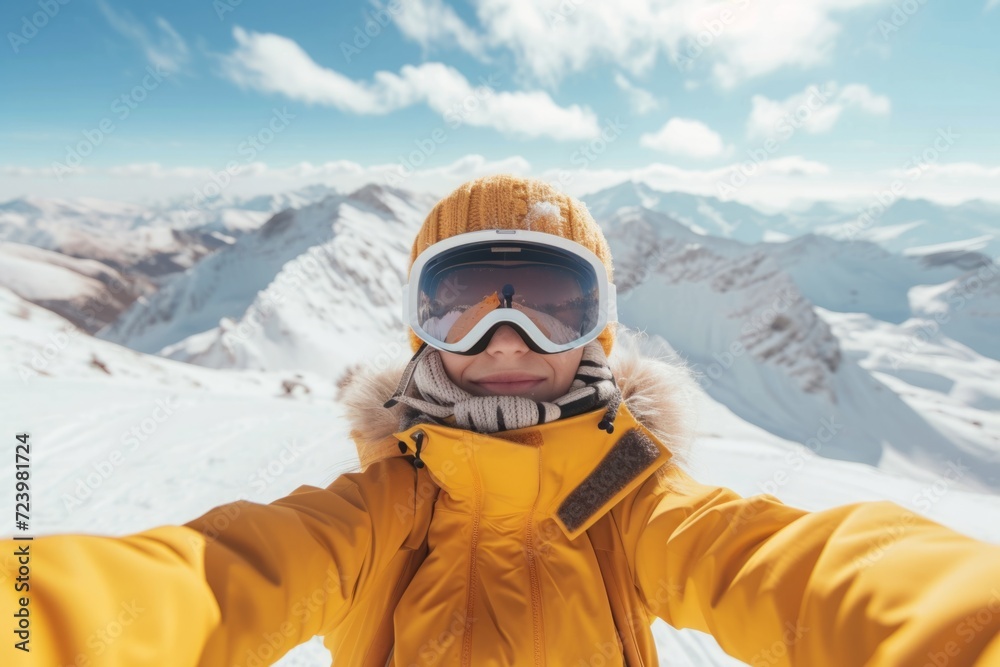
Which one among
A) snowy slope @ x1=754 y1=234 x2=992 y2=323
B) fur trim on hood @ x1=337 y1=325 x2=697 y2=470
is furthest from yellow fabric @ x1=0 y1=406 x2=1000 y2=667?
snowy slope @ x1=754 y1=234 x2=992 y2=323

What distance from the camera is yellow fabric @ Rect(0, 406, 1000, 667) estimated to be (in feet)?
2.46

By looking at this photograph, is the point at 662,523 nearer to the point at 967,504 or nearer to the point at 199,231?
the point at 967,504

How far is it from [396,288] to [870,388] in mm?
47110

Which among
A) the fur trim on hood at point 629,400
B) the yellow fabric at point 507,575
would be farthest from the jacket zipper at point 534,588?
the fur trim on hood at point 629,400

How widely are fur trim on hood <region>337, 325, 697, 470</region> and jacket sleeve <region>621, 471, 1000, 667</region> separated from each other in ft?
1.20

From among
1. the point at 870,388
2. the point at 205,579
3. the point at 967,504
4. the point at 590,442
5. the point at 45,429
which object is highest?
the point at 590,442

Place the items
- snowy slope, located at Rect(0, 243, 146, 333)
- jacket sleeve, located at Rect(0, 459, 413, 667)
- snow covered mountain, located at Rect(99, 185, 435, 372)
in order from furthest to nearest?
snowy slope, located at Rect(0, 243, 146, 333) < snow covered mountain, located at Rect(99, 185, 435, 372) < jacket sleeve, located at Rect(0, 459, 413, 667)

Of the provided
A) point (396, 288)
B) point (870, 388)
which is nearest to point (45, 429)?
point (396, 288)

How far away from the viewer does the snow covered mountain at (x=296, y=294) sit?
1141 inches

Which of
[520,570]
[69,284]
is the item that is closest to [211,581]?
[520,570]

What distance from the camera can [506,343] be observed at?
1569 millimetres

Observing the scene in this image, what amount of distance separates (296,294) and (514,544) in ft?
117

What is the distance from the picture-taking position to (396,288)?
42.4 metres

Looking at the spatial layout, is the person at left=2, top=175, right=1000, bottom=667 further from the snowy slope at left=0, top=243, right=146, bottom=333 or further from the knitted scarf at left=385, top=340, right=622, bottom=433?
the snowy slope at left=0, top=243, right=146, bottom=333
